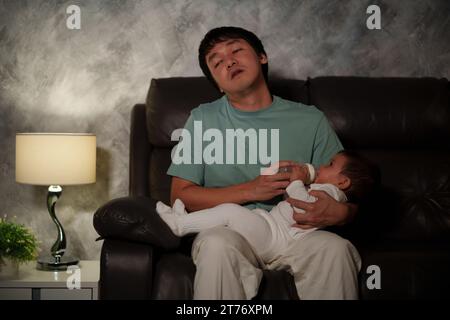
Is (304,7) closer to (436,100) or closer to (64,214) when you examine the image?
(436,100)

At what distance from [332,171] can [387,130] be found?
59cm

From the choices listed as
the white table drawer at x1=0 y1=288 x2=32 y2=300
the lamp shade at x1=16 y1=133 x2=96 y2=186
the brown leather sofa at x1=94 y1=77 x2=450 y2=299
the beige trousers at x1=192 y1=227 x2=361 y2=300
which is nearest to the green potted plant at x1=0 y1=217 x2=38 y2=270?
the white table drawer at x1=0 y1=288 x2=32 y2=300

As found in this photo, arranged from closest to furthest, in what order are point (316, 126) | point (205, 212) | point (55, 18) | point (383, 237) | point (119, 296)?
point (119, 296) < point (205, 212) < point (316, 126) < point (383, 237) < point (55, 18)

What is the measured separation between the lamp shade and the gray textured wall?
38cm

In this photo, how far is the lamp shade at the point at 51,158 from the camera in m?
2.27

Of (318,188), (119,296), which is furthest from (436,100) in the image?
(119,296)

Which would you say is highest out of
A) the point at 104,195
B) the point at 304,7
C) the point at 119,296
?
the point at 304,7

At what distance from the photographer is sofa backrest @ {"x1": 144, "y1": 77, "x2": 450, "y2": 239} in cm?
232

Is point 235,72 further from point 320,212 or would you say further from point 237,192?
point 320,212

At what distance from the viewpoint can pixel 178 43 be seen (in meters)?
2.68

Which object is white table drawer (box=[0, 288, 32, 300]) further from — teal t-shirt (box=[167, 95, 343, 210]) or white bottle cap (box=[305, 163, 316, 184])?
white bottle cap (box=[305, 163, 316, 184])

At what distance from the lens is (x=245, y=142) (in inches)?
81.0

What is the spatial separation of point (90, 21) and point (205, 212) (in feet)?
4.37

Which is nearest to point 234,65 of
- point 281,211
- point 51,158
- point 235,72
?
point 235,72
